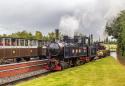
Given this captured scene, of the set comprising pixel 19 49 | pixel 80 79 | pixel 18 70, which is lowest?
pixel 80 79

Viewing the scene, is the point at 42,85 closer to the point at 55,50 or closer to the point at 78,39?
the point at 55,50

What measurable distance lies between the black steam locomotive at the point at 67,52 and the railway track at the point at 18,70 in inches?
55.8

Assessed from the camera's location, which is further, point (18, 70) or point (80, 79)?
point (18, 70)

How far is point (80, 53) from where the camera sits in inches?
1356

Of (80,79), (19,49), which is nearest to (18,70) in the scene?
(80,79)

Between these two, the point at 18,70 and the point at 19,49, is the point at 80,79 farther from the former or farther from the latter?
the point at 19,49

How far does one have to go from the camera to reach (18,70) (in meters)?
20.9

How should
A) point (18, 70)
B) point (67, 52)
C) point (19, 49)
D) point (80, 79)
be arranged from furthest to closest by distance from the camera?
point (19, 49) → point (67, 52) → point (18, 70) → point (80, 79)

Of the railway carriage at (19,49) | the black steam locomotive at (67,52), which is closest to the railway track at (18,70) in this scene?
the black steam locomotive at (67,52)

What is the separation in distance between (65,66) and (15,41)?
10.8 meters

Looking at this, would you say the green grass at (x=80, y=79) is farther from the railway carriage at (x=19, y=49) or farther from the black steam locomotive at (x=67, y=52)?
the railway carriage at (x=19, y=49)

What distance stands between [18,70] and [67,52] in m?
9.46

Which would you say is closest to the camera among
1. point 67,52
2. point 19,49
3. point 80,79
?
point 80,79

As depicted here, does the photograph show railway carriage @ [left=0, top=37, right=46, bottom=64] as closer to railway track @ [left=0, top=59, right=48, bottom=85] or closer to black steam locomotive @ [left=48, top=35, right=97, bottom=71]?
black steam locomotive @ [left=48, top=35, right=97, bottom=71]
